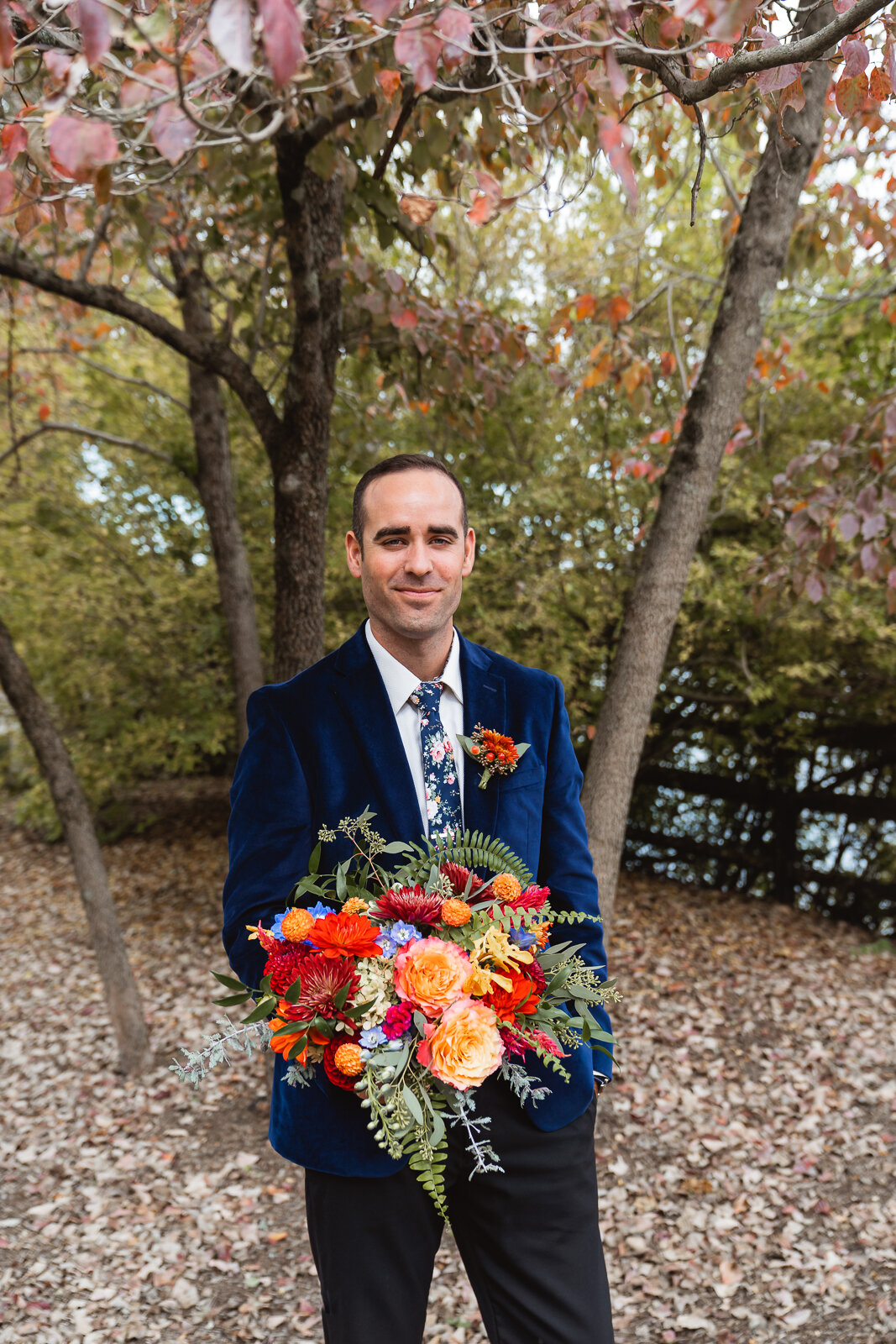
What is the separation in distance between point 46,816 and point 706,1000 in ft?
20.9

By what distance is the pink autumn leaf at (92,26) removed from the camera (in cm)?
116

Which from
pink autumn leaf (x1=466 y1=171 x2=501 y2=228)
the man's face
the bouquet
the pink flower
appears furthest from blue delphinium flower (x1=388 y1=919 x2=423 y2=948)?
pink autumn leaf (x1=466 y1=171 x2=501 y2=228)

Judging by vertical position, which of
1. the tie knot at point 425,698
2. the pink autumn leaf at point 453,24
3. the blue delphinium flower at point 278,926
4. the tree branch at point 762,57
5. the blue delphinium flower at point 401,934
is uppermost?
the tree branch at point 762,57

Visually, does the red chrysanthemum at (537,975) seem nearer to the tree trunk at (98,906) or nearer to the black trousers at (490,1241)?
the black trousers at (490,1241)

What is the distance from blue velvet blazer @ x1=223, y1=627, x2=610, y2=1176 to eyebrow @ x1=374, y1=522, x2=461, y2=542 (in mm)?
235

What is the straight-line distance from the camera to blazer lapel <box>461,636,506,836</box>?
1.96m

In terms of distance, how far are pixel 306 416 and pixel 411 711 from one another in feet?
6.55

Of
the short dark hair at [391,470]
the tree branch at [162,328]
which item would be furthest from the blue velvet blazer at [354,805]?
the tree branch at [162,328]

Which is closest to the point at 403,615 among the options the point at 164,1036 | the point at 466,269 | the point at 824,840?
the point at 164,1036

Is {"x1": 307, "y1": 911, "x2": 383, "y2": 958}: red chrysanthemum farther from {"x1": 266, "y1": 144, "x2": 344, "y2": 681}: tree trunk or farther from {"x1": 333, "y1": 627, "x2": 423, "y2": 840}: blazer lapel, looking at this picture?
{"x1": 266, "y1": 144, "x2": 344, "y2": 681}: tree trunk

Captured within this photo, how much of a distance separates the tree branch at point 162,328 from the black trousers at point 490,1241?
282 cm

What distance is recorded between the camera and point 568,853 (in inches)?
82.0

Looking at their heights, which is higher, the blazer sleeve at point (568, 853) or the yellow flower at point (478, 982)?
the blazer sleeve at point (568, 853)

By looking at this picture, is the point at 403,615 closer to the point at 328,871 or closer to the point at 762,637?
the point at 328,871
